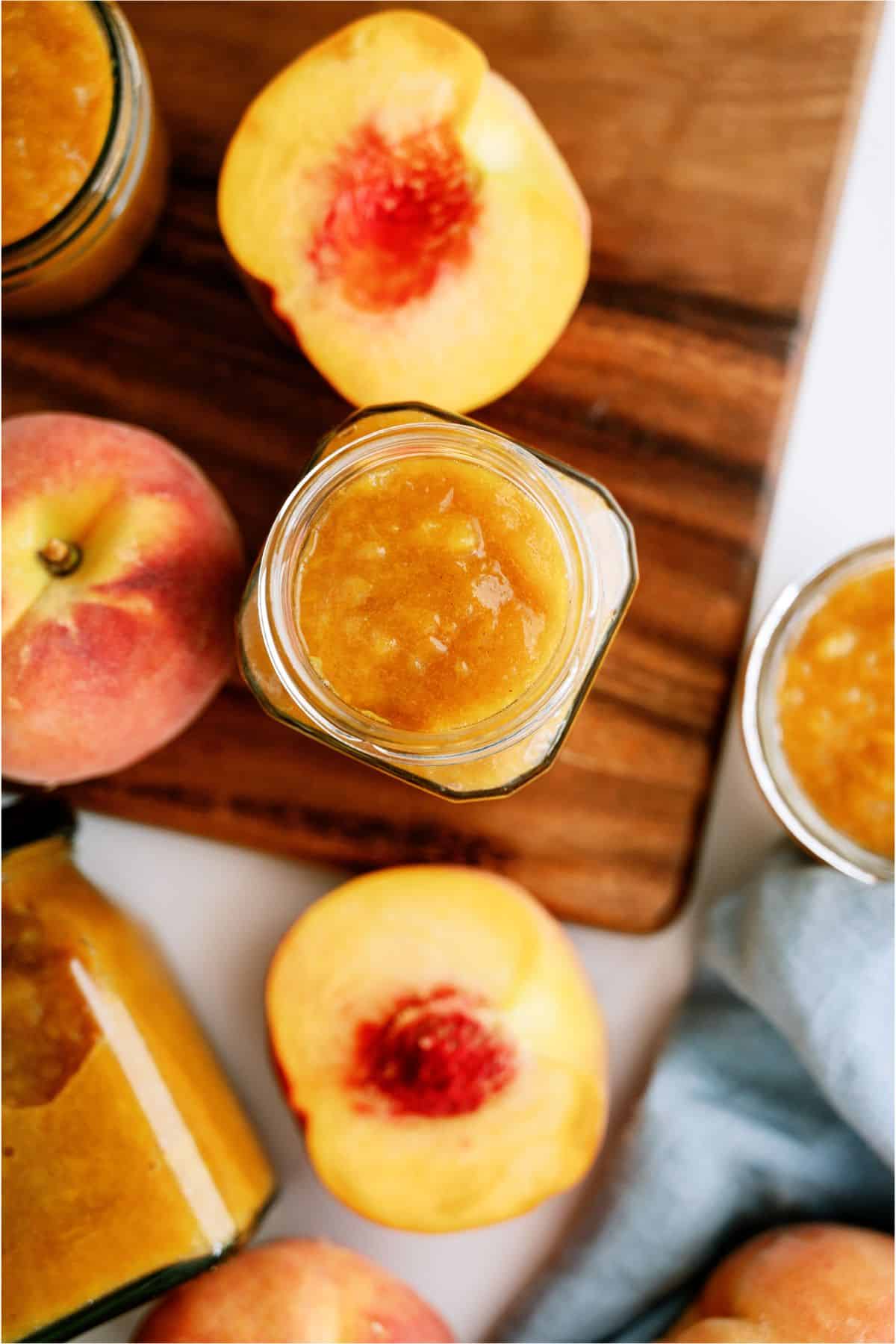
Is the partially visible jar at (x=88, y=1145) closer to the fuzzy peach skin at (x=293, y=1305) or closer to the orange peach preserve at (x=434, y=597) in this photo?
the fuzzy peach skin at (x=293, y=1305)

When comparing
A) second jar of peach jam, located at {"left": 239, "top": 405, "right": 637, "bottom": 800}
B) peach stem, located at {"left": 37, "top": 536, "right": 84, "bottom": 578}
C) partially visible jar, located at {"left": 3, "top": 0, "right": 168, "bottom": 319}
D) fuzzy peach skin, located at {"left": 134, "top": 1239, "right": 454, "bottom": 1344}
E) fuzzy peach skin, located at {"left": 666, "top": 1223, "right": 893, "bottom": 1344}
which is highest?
partially visible jar, located at {"left": 3, "top": 0, "right": 168, "bottom": 319}

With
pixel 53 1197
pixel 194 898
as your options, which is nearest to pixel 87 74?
pixel 194 898

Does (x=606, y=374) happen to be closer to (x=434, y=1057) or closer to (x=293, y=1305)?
(x=434, y=1057)

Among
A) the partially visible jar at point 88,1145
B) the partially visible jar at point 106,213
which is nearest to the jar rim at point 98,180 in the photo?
the partially visible jar at point 106,213

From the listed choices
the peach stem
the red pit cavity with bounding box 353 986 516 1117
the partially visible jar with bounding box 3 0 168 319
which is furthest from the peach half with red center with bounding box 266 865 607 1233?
the partially visible jar with bounding box 3 0 168 319

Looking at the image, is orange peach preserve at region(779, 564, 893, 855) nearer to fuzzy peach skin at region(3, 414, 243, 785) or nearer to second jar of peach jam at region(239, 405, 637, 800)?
second jar of peach jam at region(239, 405, 637, 800)
